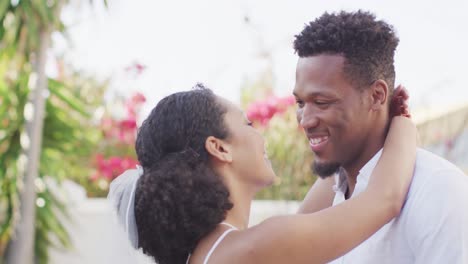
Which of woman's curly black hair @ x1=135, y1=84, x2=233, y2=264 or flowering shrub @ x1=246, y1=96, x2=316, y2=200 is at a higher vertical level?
woman's curly black hair @ x1=135, y1=84, x2=233, y2=264

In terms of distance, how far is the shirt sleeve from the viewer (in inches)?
80.8

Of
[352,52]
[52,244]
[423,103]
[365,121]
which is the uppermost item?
[352,52]

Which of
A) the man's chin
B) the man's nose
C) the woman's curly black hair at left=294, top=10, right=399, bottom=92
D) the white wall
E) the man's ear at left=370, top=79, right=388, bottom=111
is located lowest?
the white wall

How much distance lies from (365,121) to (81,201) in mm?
5763

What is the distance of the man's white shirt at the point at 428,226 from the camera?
205 cm

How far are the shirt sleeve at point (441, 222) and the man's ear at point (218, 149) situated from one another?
22.6 inches

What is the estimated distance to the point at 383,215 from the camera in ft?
7.21

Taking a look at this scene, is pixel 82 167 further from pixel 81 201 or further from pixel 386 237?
pixel 386 237

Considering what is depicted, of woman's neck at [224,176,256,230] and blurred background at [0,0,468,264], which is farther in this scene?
blurred background at [0,0,468,264]

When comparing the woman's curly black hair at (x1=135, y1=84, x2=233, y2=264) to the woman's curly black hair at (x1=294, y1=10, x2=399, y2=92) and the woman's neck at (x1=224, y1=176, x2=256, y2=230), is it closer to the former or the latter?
the woman's neck at (x1=224, y1=176, x2=256, y2=230)

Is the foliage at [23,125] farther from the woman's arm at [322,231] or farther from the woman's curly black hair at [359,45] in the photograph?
the woman's arm at [322,231]

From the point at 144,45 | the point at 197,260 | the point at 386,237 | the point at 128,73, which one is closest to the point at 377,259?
the point at 386,237

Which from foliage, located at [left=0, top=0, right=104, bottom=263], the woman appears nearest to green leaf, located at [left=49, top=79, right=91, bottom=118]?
foliage, located at [left=0, top=0, right=104, bottom=263]

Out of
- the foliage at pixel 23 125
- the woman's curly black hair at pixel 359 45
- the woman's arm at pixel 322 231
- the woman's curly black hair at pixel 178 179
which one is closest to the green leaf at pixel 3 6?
the foliage at pixel 23 125
